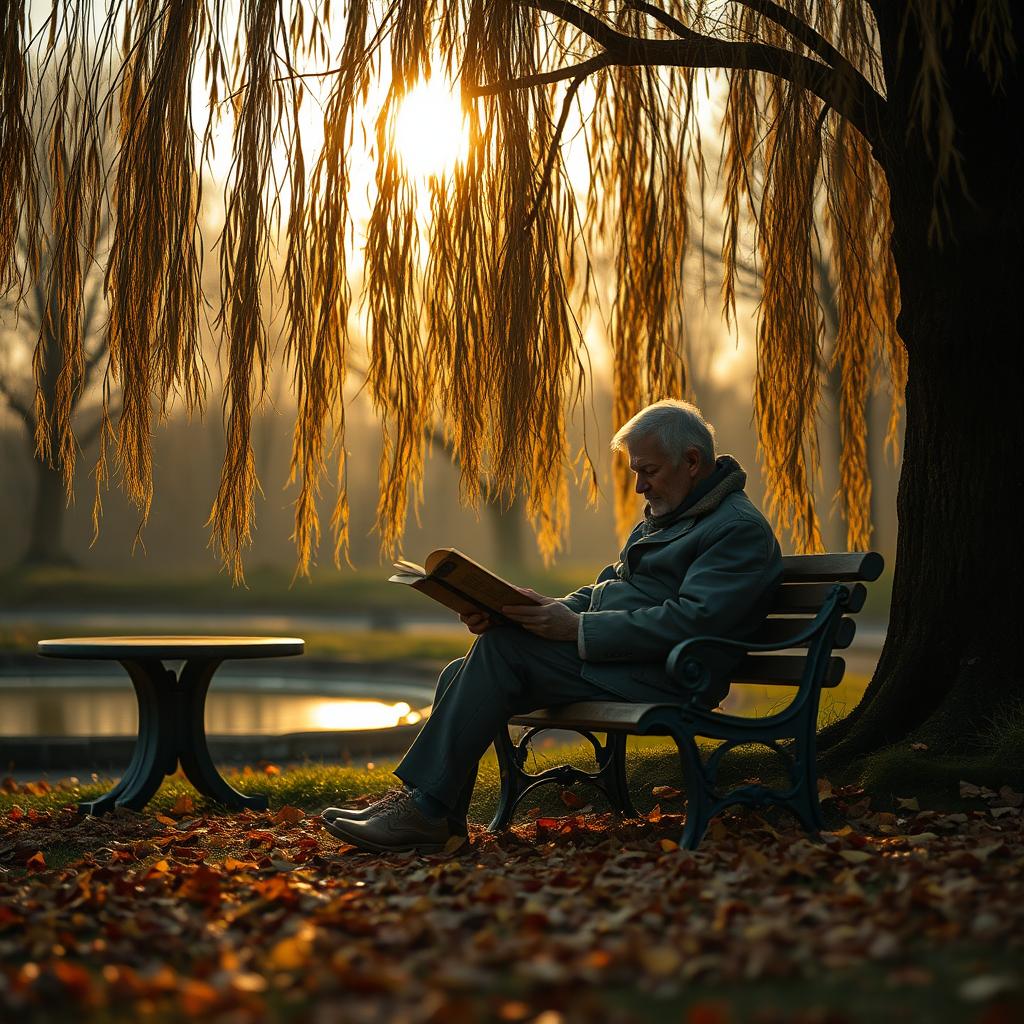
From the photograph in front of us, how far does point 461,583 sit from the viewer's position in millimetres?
3918

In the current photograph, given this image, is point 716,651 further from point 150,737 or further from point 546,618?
point 150,737

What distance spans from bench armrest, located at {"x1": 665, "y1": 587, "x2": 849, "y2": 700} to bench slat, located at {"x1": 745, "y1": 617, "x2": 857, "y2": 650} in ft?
0.12

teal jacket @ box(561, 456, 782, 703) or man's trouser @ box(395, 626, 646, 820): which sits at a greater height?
teal jacket @ box(561, 456, 782, 703)

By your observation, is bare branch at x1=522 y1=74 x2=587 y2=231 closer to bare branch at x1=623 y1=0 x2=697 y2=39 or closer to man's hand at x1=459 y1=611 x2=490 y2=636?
bare branch at x1=623 y1=0 x2=697 y2=39

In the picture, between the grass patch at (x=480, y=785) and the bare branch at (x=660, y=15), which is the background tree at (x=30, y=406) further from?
the bare branch at (x=660, y=15)

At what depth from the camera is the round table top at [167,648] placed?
520cm

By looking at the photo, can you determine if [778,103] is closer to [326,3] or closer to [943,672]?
[326,3]

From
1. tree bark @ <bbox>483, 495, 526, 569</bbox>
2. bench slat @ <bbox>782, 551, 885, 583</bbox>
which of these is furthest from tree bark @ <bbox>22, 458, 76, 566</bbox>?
bench slat @ <bbox>782, 551, 885, 583</bbox>

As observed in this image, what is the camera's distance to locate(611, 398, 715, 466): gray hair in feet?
14.0

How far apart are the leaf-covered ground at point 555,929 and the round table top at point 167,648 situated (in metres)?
1.05

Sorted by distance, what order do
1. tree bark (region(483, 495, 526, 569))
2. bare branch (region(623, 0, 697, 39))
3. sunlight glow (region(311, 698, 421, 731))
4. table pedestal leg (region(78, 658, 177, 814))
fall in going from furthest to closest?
1. tree bark (region(483, 495, 526, 569))
2. sunlight glow (region(311, 698, 421, 731))
3. table pedestal leg (region(78, 658, 177, 814))
4. bare branch (region(623, 0, 697, 39))

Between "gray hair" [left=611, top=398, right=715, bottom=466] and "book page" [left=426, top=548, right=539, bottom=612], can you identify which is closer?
"book page" [left=426, top=548, right=539, bottom=612]

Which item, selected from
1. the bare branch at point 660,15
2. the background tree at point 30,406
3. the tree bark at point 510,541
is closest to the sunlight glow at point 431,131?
the bare branch at point 660,15

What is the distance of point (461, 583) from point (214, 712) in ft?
25.3
